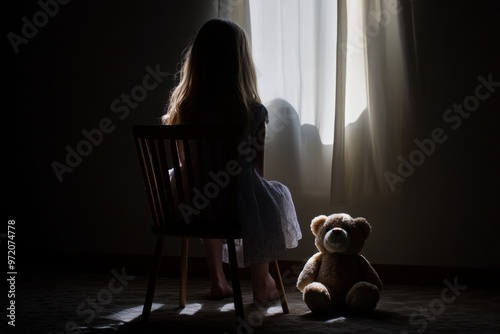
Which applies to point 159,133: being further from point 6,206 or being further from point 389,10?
point 6,206

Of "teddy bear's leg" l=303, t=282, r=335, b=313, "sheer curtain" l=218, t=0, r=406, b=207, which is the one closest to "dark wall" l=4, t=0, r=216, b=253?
"sheer curtain" l=218, t=0, r=406, b=207

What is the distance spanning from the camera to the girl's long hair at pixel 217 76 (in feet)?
7.79

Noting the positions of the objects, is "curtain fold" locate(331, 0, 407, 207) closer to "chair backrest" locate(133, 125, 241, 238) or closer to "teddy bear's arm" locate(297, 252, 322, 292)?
"teddy bear's arm" locate(297, 252, 322, 292)

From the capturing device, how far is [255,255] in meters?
2.18

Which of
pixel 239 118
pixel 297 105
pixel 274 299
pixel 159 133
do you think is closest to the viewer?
pixel 159 133

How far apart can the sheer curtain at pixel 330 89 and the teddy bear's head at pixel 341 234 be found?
474 mm

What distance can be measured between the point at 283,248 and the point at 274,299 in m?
0.35

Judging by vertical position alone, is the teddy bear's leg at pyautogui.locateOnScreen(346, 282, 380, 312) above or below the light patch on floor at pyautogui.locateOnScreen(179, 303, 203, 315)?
above

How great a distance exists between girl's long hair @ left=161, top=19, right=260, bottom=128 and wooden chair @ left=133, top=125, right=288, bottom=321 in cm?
31

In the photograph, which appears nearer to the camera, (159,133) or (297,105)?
(159,133)

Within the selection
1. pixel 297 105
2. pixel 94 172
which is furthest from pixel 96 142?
pixel 297 105

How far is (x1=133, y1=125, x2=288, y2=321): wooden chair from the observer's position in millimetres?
2010

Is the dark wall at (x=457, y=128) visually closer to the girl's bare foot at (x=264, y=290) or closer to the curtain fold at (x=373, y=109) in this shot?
the curtain fold at (x=373, y=109)

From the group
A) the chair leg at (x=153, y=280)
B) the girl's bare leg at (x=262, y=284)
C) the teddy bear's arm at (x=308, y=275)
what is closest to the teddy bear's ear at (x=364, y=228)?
the teddy bear's arm at (x=308, y=275)
